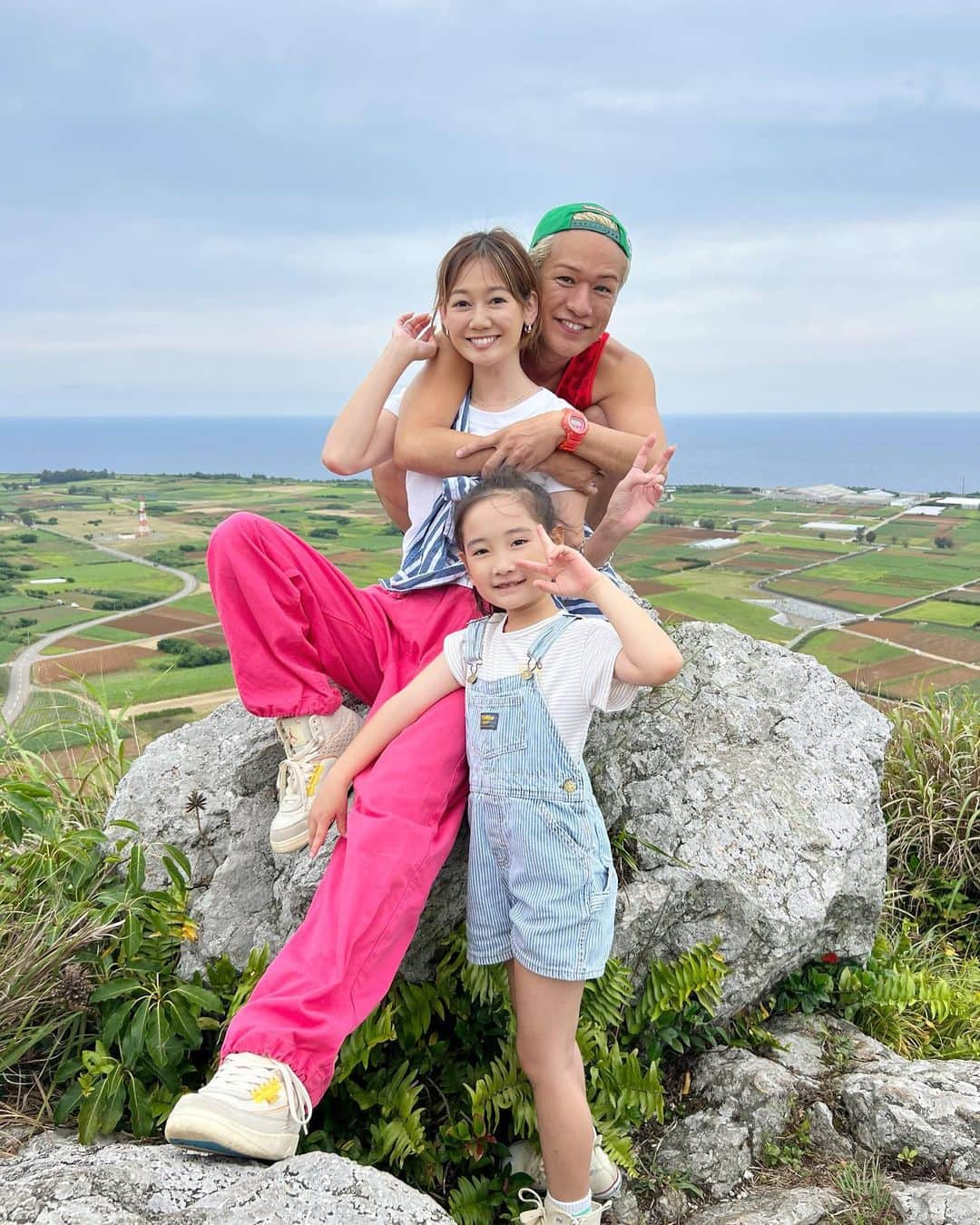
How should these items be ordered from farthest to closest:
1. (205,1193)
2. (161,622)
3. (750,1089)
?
1. (161,622)
2. (750,1089)
3. (205,1193)

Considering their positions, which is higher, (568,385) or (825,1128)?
(568,385)

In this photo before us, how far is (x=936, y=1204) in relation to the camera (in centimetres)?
283

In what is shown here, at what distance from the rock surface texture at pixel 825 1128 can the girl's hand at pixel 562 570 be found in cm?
209

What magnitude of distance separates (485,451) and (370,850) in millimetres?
1480

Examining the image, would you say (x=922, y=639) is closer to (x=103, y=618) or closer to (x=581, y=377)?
(x=581, y=377)

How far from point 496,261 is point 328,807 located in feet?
6.45

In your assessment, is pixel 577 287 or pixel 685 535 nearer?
pixel 577 287

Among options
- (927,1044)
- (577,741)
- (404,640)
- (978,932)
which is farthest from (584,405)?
(978,932)

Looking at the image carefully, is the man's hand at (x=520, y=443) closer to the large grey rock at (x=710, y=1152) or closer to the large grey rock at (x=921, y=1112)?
the large grey rock at (x=710, y=1152)

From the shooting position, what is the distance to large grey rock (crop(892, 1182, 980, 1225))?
2762 millimetres

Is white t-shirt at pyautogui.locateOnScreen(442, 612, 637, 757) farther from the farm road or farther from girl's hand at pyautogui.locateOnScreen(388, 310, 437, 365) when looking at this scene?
the farm road

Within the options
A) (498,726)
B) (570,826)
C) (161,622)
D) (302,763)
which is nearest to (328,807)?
(302,763)

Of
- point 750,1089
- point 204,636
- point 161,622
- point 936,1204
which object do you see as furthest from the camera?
point 161,622

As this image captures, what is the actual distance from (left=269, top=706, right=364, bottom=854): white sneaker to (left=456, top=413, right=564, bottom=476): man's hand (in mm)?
1069
